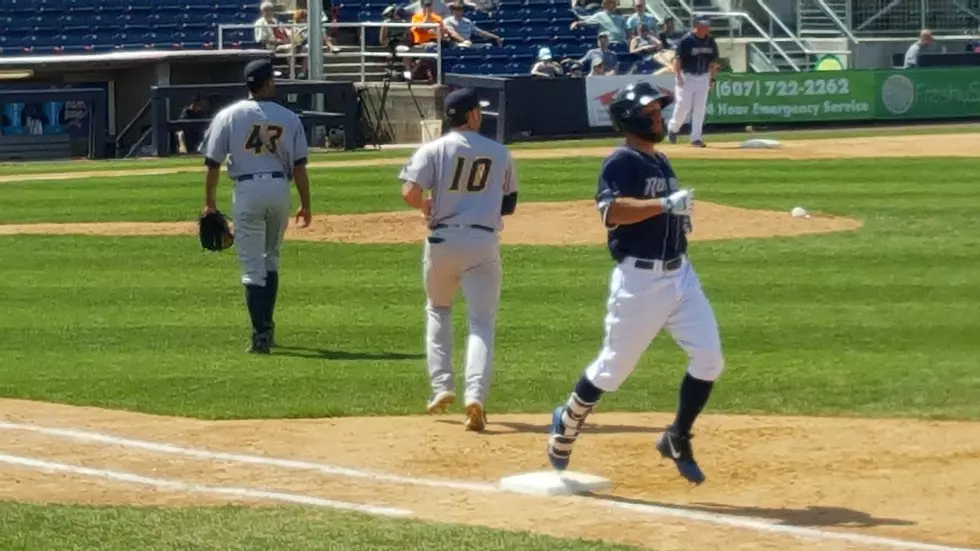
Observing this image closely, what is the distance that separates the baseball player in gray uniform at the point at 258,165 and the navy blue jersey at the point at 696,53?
13.7 m

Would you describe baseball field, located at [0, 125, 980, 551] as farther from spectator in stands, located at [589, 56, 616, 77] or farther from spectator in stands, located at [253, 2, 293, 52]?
spectator in stands, located at [253, 2, 293, 52]

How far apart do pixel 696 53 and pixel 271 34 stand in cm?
1032

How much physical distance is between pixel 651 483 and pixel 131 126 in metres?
22.7

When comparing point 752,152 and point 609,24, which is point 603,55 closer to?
point 609,24

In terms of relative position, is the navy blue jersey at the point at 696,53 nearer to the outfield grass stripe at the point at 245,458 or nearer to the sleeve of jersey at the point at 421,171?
the sleeve of jersey at the point at 421,171

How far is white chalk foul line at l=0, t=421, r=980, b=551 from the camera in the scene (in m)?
6.79

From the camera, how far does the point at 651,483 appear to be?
26.2ft

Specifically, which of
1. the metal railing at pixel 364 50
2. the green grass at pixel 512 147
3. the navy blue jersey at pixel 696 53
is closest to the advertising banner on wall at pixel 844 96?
the green grass at pixel 512 147

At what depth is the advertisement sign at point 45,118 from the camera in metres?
28.7

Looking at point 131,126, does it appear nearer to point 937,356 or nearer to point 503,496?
point 937,356

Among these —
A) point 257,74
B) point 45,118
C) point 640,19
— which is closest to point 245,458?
point 257,74

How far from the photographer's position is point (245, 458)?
848 centimetres

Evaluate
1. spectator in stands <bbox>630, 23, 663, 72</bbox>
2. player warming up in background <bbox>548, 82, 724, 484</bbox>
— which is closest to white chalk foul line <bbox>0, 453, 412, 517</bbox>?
player warming up in background <bbox>548, 82, 724, 484</bbox>

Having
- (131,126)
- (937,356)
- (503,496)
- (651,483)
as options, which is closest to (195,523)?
(503,496)
